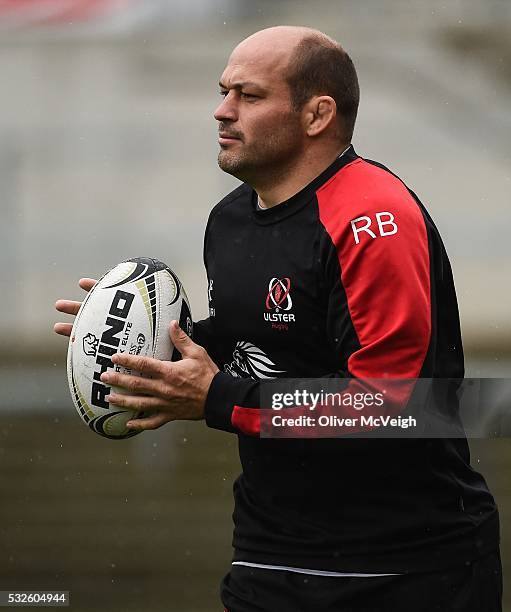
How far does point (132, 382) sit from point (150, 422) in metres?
0.12

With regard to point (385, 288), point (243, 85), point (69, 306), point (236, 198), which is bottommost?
point (69, 306)

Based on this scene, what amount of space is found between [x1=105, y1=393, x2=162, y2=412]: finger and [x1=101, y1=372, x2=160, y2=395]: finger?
0.02 meters

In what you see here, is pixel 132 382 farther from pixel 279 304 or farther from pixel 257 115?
pixel 257 115

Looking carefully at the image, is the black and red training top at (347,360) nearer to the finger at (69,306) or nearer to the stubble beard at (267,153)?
the stubble beard at (267,153)

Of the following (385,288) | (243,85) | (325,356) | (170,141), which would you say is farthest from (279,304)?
(170,141)

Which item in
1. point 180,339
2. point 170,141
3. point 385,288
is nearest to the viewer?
point 385,288

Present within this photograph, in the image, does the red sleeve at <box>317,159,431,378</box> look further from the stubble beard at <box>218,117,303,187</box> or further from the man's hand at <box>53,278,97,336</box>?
the man's hand at <box>53,278,97,336</box>

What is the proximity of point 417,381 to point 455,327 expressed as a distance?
29cm

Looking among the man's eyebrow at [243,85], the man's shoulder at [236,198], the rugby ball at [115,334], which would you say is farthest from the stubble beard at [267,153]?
the rugby ball at [115,334]

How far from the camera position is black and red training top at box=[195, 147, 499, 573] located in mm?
2461

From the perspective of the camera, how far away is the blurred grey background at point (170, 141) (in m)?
16.0

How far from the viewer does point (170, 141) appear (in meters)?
20.4

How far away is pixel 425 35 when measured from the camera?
65.4 ft

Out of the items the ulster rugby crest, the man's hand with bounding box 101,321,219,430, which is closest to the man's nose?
Answer: the ulster rugby crest
